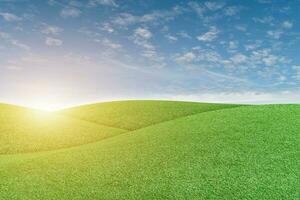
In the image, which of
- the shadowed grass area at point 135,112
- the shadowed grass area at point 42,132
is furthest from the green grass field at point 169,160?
the shadowed grass area at point 135,112

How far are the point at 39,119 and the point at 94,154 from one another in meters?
16.4

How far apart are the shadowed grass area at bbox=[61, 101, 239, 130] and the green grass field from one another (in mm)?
2316

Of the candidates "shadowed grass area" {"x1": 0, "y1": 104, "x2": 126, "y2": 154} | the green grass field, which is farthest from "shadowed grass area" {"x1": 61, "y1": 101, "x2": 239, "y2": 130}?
the green grass field

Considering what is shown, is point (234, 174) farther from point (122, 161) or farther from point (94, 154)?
point (94, 154)

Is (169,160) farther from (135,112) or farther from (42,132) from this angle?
(135,112)

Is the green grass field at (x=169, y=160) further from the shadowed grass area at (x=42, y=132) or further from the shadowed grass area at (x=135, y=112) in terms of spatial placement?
the shadowed grass area at (x=135, y=112)

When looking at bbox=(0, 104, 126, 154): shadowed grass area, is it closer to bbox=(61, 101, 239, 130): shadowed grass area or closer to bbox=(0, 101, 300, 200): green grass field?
bbox=(0, 101, 300, 200): green grass field

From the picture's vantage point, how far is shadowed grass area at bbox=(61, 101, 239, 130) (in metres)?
31.6

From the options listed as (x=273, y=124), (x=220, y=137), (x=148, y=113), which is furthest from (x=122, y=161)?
(x=148, y=113)

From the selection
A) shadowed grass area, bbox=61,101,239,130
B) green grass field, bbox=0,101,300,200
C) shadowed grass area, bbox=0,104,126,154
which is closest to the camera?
green grass field, bbox=0,101,300,200

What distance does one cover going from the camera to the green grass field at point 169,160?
42.1 feet

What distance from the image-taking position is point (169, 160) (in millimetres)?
16250

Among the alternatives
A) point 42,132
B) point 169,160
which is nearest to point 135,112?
point 42,132

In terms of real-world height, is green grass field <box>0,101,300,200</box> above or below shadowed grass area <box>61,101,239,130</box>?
below
